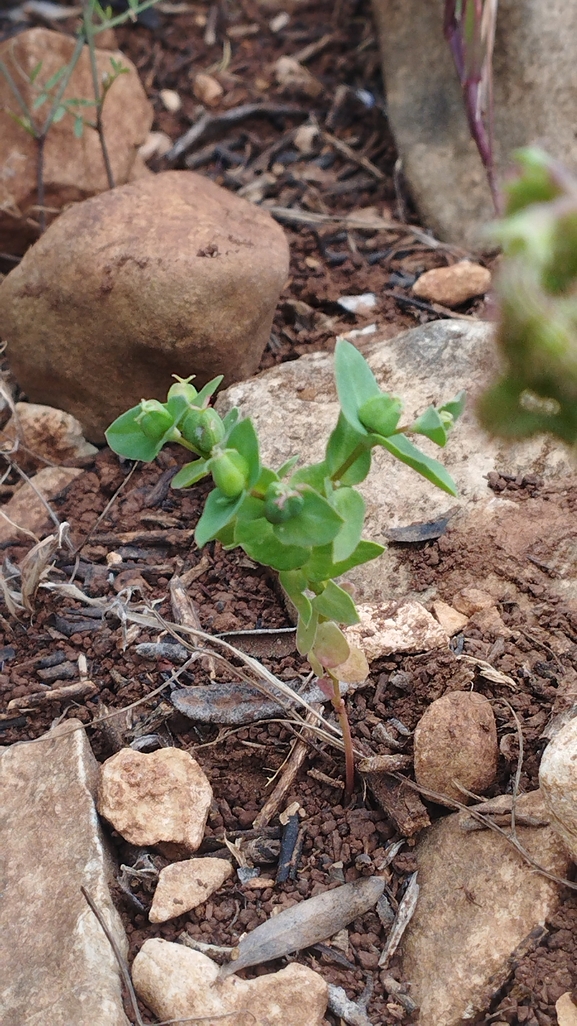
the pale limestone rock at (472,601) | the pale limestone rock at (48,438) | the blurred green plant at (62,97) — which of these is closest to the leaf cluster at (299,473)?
the pale limestone rock at (472,601)

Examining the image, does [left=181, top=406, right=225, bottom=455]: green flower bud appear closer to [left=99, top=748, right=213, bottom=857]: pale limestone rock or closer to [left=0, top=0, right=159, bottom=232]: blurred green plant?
[left=99, top=748, right=213, bottom=857]: pale limestone rock

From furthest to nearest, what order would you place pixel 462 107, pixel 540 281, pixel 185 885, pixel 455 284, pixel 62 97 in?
1. pixel 462 107
2. pixel 62 97
3. pixel 455 284
4. pixel 185 885
5. pixel 540 281

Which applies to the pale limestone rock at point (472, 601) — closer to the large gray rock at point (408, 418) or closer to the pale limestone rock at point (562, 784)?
the large gray rock at point (408, 418)

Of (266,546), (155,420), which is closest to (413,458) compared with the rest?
(266,546)

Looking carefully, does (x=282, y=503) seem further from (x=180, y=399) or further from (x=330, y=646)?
(x=330, y=646)

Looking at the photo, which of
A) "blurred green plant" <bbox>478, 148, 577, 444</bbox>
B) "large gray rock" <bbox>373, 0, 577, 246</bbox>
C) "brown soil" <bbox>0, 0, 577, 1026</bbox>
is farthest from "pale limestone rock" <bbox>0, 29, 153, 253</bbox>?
"blurred green plant" <bbox>478, 148, 577, 444</bbox>

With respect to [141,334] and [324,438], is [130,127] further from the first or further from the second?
[324,438]
